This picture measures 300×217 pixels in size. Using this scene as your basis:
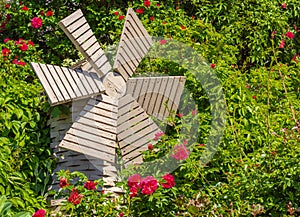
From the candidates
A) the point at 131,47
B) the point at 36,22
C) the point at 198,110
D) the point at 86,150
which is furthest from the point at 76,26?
the point at 36,22

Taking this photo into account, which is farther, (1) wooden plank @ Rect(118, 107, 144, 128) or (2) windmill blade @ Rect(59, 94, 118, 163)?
(1) wooden plank @ Rect(118, 107, 144, 128)


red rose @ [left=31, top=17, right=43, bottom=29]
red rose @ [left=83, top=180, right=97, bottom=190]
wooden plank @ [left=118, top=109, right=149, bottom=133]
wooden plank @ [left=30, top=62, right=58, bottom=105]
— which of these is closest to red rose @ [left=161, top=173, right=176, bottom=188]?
red rose @ [left=83, top=180, right=97, bottom=190]

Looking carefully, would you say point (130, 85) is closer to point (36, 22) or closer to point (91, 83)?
point (91, 83)

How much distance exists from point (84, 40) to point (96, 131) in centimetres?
77

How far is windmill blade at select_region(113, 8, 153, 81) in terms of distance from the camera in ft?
17.7

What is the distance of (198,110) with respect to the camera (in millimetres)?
5379

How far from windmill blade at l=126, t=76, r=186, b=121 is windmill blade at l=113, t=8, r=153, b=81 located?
0.43ft

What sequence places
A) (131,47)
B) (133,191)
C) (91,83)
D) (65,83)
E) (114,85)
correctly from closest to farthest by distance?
1. (133,191)
2. (65,83)
3. (91,83)
4. (114,85)
5. (131,47)

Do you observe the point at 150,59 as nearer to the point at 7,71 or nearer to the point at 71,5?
the point at 7,71

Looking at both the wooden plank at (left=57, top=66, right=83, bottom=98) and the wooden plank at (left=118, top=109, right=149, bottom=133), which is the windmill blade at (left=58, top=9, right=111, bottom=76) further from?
the wooden plank at (left=118, top=109, right=149, bottom=133)

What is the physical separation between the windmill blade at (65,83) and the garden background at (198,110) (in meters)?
0.25

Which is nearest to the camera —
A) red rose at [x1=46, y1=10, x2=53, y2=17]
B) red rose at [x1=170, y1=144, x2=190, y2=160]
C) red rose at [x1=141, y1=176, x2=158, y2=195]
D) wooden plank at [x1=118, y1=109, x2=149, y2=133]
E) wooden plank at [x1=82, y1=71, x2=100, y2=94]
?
red rose at [x1=141, y1=176, x2=158, y2=195]

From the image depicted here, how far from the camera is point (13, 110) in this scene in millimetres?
4902

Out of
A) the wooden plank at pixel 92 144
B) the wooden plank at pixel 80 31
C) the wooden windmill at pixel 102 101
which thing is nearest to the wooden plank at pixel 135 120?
the wooden windmill at pixel 102 101
